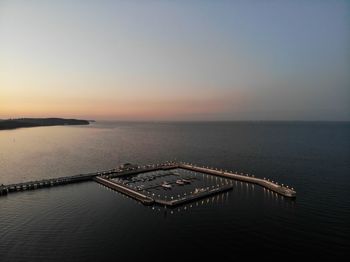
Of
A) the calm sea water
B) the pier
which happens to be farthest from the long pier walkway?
the calm sea water

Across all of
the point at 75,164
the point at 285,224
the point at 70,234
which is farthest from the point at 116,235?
the point at 75,164

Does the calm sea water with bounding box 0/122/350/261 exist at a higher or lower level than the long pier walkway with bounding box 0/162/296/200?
lower

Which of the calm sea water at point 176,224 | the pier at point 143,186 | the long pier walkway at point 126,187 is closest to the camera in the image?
the calm sea water at point 176,224

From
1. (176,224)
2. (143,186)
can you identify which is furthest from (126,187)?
(176,224)

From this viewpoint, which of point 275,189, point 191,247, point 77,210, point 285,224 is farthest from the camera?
point 275,189

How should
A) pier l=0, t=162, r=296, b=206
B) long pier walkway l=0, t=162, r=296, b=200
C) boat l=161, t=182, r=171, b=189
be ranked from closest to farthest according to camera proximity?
pier l=0, t=162, r=296, b=206
long pier walkway l=0, t=162, r=296, b=200
boat l=161, t=182, r=171, b=189

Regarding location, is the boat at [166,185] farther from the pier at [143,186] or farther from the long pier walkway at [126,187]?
the long pier walkway at [126,187]

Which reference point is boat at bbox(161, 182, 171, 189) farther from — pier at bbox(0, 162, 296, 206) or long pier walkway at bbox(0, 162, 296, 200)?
long pier walkway at bbox(0, 162, 296, 200)

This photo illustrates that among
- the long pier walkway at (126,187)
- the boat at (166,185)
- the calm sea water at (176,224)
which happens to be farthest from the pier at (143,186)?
the calm sea water at (176,224)

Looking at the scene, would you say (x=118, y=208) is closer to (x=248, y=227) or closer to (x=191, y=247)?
(x=191, y=247)

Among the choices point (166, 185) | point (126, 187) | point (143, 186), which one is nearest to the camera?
point (126, 187)

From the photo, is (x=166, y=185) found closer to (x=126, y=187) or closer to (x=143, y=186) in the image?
(x=143, y=186)
